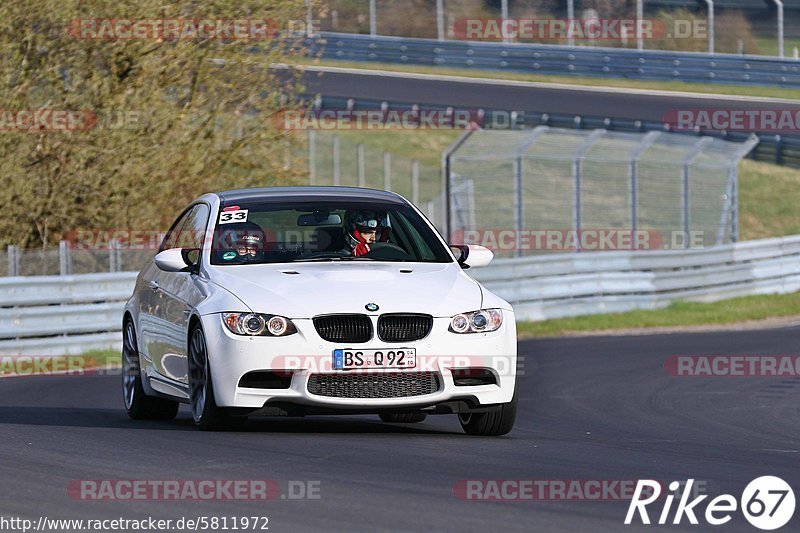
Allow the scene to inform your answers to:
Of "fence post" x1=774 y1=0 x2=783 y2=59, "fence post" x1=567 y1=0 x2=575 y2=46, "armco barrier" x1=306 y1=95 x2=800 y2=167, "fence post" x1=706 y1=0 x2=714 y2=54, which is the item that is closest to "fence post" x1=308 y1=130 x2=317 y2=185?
"armco barrier" x1=306 y1=95 x2=800 y2=167

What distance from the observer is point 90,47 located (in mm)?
21688

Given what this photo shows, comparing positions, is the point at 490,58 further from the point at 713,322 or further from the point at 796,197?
the point at 713,322

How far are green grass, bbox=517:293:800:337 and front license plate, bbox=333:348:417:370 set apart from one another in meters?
12.6

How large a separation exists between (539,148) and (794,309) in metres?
15.4

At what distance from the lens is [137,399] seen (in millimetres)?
10930

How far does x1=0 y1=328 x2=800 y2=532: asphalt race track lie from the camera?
657 centimetres

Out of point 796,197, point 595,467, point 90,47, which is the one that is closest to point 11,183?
point 90,47

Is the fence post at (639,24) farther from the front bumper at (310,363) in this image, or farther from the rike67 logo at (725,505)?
the rike67 logo at (725,505)

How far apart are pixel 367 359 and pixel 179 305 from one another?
5.15 feet


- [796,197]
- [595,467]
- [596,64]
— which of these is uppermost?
[595,467]

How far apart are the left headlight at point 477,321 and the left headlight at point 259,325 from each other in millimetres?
937
